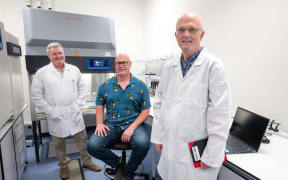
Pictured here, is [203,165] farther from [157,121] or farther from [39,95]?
[39,95]

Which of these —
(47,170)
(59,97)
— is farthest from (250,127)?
(47,170)

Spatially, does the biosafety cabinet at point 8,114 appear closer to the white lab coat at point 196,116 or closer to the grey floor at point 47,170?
the grey floor at point 47,170

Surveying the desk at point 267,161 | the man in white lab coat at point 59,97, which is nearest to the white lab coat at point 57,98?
the man in white lab coat at point 59,97

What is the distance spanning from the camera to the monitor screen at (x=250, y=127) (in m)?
1.10

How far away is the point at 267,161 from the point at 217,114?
1.55 feet

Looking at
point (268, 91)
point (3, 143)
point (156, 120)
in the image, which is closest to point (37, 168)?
point (3, 143)

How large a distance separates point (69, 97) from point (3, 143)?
682 mm

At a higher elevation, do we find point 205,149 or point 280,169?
point 205,149

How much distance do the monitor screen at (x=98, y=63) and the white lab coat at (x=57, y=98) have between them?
56cm

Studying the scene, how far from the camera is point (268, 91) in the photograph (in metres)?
1.41

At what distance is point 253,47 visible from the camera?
151cm

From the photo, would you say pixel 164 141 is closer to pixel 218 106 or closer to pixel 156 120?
pixel 156 120

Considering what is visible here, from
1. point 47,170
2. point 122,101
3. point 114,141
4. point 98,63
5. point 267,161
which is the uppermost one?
point 98,63

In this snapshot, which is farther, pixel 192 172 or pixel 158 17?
pixel 158 17
